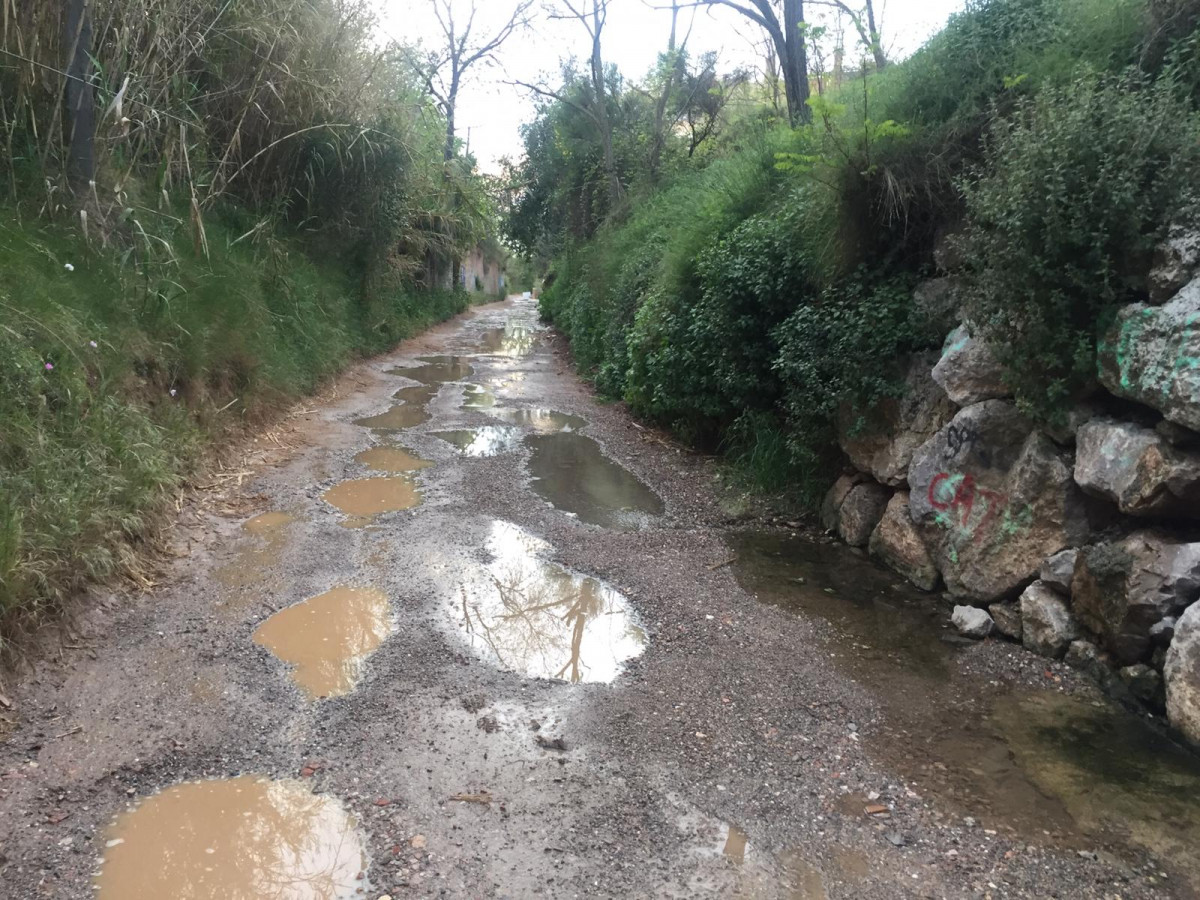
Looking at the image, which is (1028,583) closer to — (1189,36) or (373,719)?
(1189,36)

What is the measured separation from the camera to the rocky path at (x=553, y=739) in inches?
99.3

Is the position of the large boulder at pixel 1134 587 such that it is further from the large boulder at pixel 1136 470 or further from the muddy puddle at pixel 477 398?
the muddy puddle at pixel 477 398

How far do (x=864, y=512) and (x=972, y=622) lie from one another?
1.37m

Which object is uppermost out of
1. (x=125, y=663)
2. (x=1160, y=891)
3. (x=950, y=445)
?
(x=950, y=445)

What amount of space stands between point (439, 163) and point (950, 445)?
13608mm

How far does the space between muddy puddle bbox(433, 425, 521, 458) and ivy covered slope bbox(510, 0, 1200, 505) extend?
1.66m

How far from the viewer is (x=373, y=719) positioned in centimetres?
323

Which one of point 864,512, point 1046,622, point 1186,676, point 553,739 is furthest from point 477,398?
point 1186,676

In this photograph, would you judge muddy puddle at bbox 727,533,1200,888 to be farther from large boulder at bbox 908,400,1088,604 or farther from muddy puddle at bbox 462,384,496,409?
muddy puddle at bbox 462,384,496,409

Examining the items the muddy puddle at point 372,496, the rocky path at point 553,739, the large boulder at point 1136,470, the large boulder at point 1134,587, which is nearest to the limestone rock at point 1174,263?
Result: the large boulder at point 1136,470

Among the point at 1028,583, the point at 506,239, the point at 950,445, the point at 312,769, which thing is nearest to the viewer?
the point at 312,769

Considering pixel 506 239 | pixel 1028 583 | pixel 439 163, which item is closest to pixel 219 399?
pixel 1028 583

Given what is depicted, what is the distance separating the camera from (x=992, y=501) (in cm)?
440

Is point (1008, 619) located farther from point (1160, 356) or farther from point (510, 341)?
point (510, 341)
